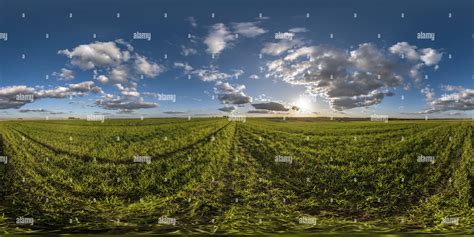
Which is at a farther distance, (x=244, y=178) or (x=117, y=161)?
(x=117, y=161)

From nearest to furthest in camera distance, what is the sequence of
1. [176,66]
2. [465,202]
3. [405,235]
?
[405,235] → [465,202] → [176,66]

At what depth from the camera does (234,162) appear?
24.7 feet

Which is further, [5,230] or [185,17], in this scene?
[185,17]

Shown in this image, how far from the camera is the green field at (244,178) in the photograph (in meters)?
6.56

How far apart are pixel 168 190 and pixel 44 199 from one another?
2.22 metres

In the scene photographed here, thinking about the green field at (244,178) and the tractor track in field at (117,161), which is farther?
the tractor track in field at (117,161)

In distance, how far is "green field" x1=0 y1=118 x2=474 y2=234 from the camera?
656 cm

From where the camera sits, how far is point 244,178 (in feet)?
23.5

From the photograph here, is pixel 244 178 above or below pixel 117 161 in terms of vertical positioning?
below

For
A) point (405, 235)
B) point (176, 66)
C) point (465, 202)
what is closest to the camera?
point (405, 235)

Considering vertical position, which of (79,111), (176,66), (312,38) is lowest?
(79,111)

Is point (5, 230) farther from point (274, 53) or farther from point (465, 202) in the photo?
point (465, 202)

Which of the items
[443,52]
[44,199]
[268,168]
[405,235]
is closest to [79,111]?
[44,199]

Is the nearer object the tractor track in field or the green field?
the green field
